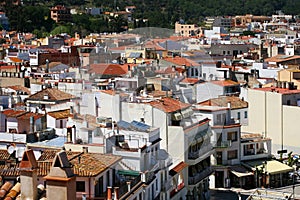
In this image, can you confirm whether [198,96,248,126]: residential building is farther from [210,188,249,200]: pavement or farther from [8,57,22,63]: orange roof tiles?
[8,57,22,63]: orange roof tiles

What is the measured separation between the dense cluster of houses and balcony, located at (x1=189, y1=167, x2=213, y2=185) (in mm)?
14

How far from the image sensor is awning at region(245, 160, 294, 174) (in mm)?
9750

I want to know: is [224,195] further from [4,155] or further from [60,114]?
[4,155]

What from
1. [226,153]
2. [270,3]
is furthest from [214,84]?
[270,3]

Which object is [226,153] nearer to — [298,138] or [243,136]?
[243,136]

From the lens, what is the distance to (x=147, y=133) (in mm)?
6332

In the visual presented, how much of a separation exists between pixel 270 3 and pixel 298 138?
49.1 metres

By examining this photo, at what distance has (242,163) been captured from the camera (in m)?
9.98

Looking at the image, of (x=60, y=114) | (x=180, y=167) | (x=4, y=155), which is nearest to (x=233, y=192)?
(x=180, y=167)

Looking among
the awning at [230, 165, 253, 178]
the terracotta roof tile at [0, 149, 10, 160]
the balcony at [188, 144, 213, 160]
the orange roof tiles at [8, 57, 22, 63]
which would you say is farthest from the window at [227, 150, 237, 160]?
the orange roof tiles at [8, 57, 22, 63]

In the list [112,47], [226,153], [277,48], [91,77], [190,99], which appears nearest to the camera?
[190,99]

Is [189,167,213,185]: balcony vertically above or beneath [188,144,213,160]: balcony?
beneath

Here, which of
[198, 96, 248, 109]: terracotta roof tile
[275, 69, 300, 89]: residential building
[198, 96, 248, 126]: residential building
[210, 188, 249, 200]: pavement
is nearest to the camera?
[210, 188, 249, 200]: pavement

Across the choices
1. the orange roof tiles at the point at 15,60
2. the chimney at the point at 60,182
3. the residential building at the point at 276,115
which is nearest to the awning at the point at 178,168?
the residential building at the point at 276,115
